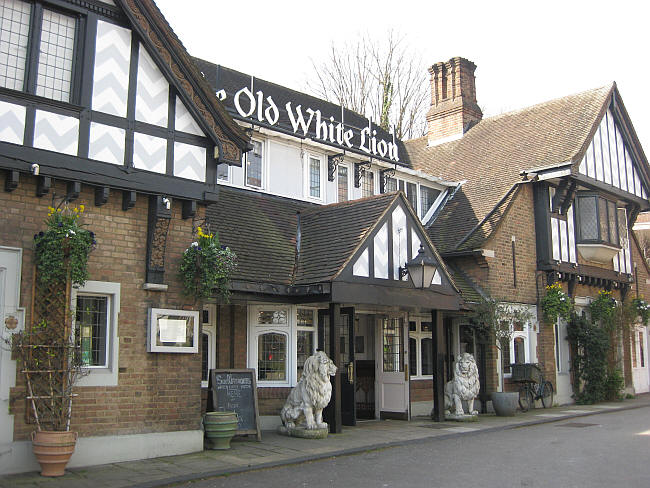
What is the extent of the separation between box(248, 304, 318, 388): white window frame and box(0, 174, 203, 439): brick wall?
2.60 m

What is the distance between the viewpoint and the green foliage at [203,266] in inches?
422

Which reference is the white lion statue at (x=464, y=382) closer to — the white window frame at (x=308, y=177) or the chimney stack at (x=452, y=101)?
the white window frame at (x=308, y=177)

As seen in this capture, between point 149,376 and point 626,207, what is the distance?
62.3ft

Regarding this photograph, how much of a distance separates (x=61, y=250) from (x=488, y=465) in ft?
22.3

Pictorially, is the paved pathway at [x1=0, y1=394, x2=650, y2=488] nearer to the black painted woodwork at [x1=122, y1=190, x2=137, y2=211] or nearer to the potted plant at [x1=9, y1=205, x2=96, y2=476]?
the potted plant at [x1=9, y1=205, x2=96, y2=476]

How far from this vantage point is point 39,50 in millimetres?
9719

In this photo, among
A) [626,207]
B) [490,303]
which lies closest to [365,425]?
[490,303]

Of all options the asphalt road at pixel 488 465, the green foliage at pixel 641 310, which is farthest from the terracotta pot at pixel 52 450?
the green foliage at pixel 641 310

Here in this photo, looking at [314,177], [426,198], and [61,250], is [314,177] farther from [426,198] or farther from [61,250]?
[61,250]

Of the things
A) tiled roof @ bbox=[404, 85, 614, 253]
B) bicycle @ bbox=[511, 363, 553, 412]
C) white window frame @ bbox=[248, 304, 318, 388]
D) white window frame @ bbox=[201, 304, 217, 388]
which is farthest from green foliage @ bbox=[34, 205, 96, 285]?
bicycle @ bbox=[511, 363, 553, 412]

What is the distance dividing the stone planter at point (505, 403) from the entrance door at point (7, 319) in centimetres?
1135

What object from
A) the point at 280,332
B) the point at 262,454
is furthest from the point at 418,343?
the point at 262,454

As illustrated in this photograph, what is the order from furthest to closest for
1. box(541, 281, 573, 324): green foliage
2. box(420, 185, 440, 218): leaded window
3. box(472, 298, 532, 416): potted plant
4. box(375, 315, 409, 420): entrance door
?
box(420, 185, 440, 218): leaded window, box(541, 281, 573, 324): green foliage, box(472, 298, 532, 416): potted plant, box(375, 315, 409, 420): entrance door

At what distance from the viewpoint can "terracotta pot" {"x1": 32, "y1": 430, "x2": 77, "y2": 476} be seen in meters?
8.63
